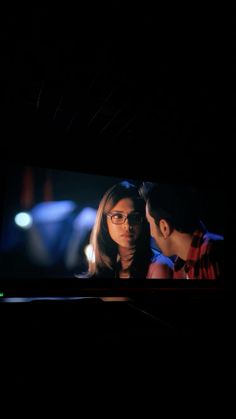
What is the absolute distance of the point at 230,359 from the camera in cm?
193

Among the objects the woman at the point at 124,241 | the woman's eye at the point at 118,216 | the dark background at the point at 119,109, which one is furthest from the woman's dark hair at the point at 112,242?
the dark background at the point at 119,109

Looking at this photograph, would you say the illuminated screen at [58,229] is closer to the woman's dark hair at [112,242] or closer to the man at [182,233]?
the woman's dark hair at [112,242]

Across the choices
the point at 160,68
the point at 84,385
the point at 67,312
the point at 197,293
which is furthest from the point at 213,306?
the point at 160,68

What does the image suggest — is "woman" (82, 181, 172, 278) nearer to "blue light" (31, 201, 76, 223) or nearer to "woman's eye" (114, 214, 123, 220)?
"woman's eye" (114, 214, 123, 220)

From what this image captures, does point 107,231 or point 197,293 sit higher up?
point 107,231

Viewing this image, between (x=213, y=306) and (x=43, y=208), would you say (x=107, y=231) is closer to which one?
(x=43, y=208)

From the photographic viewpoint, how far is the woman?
12.5ft

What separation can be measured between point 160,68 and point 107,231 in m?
2.42

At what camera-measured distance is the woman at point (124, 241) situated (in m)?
3.81

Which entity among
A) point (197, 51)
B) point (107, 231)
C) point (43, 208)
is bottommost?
point (107, 231)

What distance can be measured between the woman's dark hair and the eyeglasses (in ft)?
0.26

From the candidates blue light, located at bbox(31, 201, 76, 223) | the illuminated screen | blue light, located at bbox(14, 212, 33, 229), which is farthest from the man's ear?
blue light, located at bbox(14, 212, 33, 229)

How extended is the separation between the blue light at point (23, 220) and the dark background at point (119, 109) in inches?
32.8

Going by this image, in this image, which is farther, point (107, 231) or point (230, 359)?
point (107, 231)
